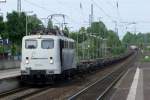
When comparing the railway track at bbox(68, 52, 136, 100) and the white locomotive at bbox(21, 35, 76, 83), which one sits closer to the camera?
the railway track at bbox(68, 52, 136, 100)

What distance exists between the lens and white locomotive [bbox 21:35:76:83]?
101 ft

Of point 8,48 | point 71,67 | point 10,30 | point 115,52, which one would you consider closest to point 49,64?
point 71,67

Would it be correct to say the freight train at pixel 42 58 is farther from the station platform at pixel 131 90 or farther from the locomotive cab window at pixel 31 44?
the station platform at pixel 131 90

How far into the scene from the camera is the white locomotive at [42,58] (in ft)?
101

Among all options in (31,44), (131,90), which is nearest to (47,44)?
(31,44)

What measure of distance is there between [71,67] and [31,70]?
7.63 meters

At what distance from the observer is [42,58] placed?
3131 cm

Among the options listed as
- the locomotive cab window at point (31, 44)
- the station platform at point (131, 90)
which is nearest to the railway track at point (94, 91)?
the station platform at point (131, 90)

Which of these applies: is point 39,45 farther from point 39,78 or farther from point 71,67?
point 71,67

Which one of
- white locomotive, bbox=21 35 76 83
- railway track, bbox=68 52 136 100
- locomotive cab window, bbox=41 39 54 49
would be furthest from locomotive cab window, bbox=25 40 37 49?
railway track, bbox=68 52 136 100

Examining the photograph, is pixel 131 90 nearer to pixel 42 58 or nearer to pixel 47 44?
pixel 42 58

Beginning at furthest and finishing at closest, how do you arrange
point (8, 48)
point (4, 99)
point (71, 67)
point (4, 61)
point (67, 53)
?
point (8, 48) < point (4, 61) < point (71, 67) < point (67, 53) < point (4, 99)

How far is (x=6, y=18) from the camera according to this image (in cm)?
10056

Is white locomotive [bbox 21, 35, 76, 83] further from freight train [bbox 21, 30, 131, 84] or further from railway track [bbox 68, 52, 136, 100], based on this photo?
railway track [bbox 68, 52, 136, 100]
